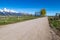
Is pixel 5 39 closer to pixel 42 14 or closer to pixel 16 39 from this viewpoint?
pixel 16 39

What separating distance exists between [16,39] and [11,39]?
0.30m

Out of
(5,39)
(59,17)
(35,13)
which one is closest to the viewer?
(5,39)

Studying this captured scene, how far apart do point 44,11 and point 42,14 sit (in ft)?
13.0

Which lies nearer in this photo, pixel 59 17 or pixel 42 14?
pixel 59 17

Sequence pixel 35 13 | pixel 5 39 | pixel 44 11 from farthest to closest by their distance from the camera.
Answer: pixel 44 11 → pixel 35 13 → pixel 5 39

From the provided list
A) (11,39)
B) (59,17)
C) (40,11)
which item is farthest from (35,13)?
(11,39)

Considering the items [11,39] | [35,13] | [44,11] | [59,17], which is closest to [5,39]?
[11,39]

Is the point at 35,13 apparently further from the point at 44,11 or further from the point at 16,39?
the point at 16,39

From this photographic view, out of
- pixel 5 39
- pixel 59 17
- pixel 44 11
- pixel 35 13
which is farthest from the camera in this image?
pixel 44 11

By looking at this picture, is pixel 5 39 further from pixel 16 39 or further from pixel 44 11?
pixel 44 11

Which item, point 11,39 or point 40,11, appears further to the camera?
point 40,11

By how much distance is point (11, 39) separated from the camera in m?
8.49

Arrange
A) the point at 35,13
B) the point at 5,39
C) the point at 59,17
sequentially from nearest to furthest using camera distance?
the point at 5,39 → the point at 59,17 → the point at 35,13

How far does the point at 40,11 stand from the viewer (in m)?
136
